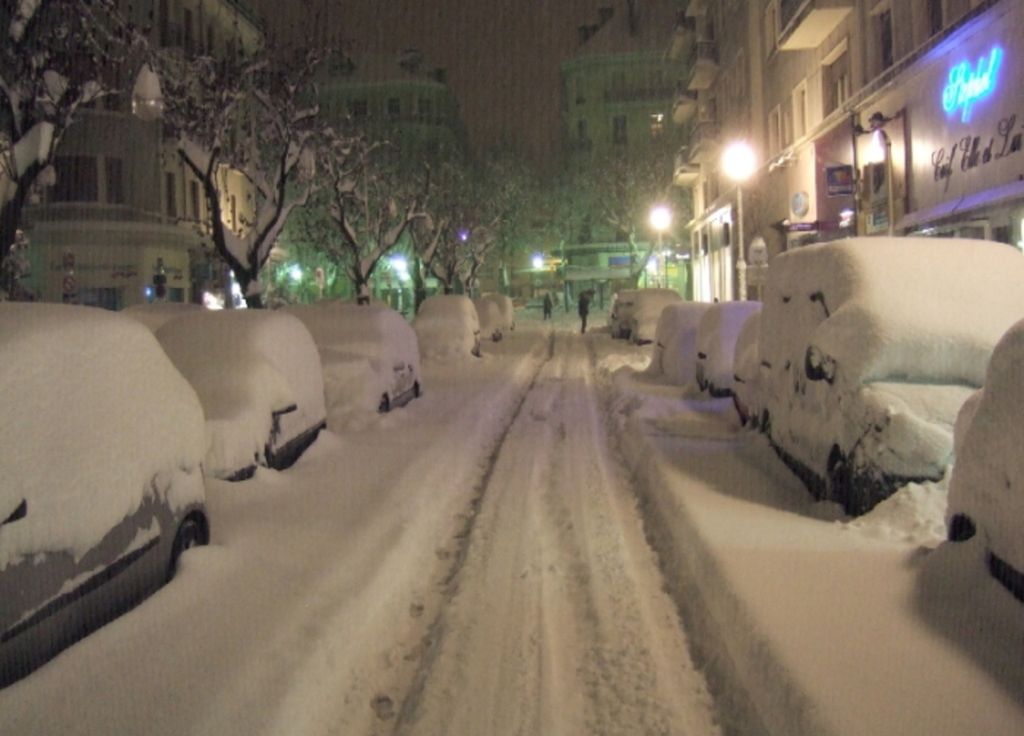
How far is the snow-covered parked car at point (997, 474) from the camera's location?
4500mm

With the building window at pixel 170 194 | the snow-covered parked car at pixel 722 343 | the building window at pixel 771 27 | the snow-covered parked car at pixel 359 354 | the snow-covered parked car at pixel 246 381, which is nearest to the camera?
the snow-covered parked car at pixel 246 381

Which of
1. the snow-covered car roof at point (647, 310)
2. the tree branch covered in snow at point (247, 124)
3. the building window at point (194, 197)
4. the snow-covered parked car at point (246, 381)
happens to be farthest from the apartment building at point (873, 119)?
the building window at point (194, 197)

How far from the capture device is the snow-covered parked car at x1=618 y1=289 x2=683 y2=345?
98.5ft

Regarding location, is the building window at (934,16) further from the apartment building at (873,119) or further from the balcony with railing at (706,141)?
the balcony with railing at (706,141)

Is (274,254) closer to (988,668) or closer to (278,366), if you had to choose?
(278,366)

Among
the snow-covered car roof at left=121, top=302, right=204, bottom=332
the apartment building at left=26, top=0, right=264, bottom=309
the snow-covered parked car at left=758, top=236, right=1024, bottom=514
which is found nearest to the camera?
the snow-covered parked car at left=758, top=236, right=1024, bottom=514

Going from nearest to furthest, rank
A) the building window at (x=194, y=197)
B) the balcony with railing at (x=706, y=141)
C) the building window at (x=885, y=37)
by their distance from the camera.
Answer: the building window at (x=885, y=37) → the building window at (x=194, y=197) → the balcony with railing at (x=706, y=141)

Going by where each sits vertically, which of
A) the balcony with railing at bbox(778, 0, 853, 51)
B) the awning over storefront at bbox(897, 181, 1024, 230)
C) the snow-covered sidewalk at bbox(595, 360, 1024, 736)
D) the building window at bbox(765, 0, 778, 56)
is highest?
the building window at bbox(765, 0, 778, 56)

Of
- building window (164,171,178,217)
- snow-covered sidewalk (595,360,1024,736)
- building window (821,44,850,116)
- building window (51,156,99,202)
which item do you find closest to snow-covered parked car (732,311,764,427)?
snow-covered sidewalk (595,360,1024,736)

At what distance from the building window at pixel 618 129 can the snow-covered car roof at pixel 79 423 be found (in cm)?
7862

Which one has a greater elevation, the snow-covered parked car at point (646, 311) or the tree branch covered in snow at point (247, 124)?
the tree branch covered in snow at point (247, 124)

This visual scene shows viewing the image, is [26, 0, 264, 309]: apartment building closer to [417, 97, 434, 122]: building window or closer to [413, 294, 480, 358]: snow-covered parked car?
[413, 294, 480, 358]: snow-covered parked car

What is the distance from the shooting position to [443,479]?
938 cm

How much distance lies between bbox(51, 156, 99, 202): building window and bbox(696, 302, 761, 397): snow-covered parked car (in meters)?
29.0
